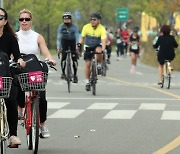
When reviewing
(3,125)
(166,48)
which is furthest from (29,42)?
(166,48)

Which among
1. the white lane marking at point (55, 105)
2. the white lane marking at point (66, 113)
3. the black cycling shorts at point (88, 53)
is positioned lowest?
the white lane marking at point (55, 105)

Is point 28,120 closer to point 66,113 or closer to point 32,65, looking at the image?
point 32,65

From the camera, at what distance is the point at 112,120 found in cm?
1377

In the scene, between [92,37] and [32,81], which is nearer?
→ [32,81]

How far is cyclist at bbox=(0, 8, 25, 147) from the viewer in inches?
352

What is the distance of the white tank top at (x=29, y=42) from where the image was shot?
10281mm

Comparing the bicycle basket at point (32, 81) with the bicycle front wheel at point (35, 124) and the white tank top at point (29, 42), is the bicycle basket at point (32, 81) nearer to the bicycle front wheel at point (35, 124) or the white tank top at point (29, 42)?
the bicycle front wheel at point (35, 124)

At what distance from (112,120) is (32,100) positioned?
4266 millimetres

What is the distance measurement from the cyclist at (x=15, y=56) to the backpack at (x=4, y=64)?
464 millimetres

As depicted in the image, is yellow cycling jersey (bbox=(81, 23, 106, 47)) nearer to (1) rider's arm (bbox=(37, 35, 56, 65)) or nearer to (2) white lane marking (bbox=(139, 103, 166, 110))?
(2) white lane marking (bbox=(139, 103, 166, 110))

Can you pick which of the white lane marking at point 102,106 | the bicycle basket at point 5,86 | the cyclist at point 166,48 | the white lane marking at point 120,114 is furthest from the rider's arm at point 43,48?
the cyclist at point 166,48

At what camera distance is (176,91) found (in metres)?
20.8

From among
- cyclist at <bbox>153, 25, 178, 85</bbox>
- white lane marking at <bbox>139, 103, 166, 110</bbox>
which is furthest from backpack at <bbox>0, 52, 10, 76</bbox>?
cyclist at <bbox>153, 25, 178, 85</bbox>

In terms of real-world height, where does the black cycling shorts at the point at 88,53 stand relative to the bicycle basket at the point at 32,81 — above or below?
below
